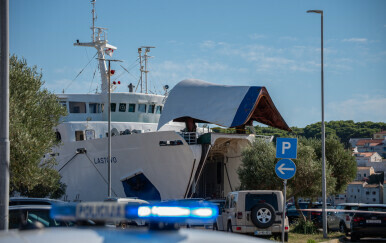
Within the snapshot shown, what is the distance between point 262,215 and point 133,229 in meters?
15.3

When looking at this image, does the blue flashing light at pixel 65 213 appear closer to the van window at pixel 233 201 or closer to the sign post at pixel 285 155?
the sign post at pixel 285 155

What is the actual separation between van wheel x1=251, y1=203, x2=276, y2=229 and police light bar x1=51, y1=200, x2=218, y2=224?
14.8 m

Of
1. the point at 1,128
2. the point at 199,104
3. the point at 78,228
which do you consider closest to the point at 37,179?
the point at 1,128

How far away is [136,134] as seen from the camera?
37062 millimetres

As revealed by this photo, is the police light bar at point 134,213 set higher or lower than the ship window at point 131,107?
Answer: lower

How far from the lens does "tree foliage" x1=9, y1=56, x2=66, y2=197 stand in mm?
17938

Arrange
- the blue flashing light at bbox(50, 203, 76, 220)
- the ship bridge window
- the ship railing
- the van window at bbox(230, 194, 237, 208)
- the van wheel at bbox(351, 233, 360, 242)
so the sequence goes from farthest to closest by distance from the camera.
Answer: the ship bridge window, the ship railing, the van wheel at bbox(351, 233, 360, 242), the van window at bbox(230, 194, 237, 208), the blue flashing light at bbox(50, 203, 76, 220)

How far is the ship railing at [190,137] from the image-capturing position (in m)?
35.6

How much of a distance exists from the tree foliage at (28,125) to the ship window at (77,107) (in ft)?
56.2

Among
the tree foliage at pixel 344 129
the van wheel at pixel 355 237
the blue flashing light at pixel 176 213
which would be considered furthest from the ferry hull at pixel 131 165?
the tree foliage at pixel 344 129

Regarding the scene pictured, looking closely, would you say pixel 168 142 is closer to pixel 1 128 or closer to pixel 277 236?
pixel 277 236

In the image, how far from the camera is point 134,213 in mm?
3158

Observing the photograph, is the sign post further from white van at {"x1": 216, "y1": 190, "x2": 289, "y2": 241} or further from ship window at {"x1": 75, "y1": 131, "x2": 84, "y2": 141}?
ship window at {"x1": 75, "y1": 131, "x2": 84, "y2": 141}

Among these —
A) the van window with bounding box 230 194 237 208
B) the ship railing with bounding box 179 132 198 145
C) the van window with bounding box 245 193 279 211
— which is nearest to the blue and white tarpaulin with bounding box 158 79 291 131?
the ship railing with bounding box 179 132 198 145
